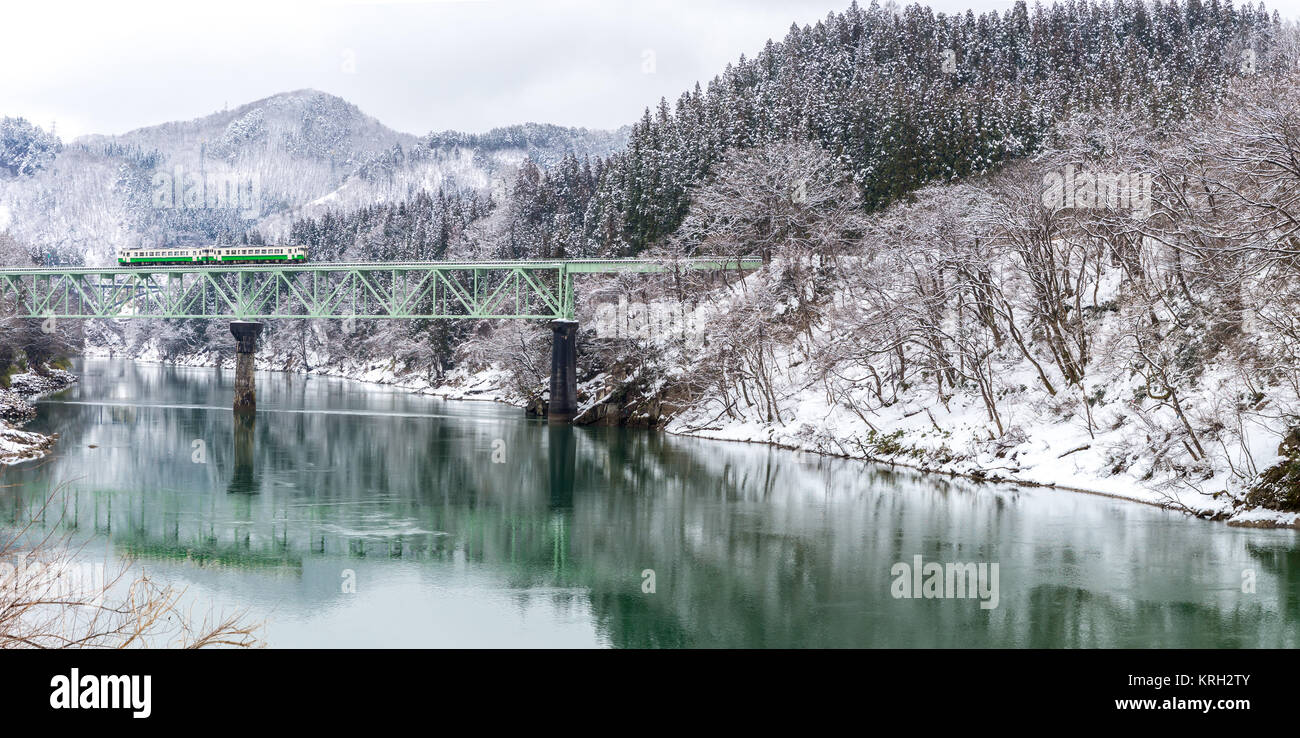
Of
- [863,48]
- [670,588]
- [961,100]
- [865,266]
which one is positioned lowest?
[670,588]

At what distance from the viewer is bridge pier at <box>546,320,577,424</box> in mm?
66312

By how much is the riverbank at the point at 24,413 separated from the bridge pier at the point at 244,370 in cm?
1285

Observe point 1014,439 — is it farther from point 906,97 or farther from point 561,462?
point 906,97

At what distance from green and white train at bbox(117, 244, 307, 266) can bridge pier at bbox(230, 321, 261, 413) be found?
610 cm

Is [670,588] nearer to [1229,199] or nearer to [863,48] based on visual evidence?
[1229,199]

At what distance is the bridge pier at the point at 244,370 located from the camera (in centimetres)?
7169

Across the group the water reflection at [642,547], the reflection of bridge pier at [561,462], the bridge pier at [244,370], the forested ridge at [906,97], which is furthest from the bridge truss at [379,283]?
the water reflection at [642,547]

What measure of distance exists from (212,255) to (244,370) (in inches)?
563

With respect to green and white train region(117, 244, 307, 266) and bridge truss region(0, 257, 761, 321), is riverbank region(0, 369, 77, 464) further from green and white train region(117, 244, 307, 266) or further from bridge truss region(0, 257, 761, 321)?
green and white train region(117, 244, 307, 266)

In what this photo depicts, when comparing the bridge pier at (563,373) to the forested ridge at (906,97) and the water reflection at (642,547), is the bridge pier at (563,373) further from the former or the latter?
the water reflection at (642,547)

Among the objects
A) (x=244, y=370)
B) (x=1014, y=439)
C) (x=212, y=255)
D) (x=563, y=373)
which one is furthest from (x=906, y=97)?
(x=212, y=255)

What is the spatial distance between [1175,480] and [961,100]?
60.5 meters

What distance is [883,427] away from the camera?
4572 cm
